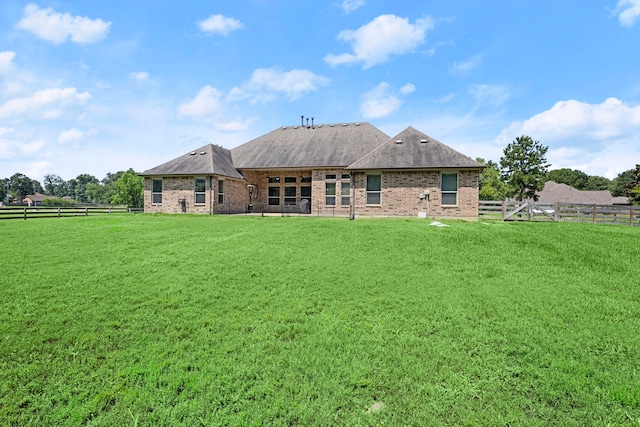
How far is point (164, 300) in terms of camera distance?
16.1 ft

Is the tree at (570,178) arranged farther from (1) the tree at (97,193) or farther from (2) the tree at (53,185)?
(2) the tree at (53,185)

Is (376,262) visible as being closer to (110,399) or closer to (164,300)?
(164,300)

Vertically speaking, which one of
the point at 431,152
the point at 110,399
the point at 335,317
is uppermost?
the point at 431,152

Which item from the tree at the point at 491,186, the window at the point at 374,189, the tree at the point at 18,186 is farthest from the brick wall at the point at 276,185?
the tree at the point at 18,186

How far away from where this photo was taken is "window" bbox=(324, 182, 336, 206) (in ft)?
65.7

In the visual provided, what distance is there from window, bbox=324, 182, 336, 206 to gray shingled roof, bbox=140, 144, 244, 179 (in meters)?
6.51

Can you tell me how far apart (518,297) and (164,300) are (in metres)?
5.64

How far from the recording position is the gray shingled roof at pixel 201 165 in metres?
20.1

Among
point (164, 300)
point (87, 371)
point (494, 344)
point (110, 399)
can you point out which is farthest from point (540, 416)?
point (164, 300)

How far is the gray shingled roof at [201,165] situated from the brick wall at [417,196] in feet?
29.9

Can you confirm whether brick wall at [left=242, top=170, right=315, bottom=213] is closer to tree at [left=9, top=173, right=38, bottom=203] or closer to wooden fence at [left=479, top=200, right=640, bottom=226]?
wooden fence at [left=479, top=200, right=640, bottom=226]

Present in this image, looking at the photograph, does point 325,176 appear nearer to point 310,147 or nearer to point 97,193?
point 310,147

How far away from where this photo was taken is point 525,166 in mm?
41062

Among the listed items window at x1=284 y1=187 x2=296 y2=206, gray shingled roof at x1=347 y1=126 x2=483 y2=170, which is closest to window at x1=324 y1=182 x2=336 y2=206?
gray shingled roof at x1=347 y1=126 x2=483 y2=170
